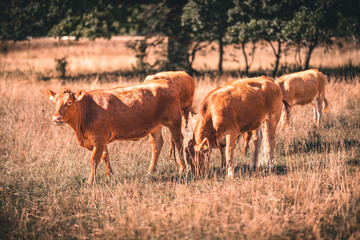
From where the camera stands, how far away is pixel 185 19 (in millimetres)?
13648

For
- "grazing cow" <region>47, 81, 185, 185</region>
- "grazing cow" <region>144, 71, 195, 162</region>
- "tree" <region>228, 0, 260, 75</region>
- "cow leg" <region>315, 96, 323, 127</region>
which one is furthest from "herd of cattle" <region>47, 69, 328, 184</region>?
"tree" <region>228, 0, 260, 75</region>

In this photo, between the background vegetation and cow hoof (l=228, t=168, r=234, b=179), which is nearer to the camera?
the background vegetation

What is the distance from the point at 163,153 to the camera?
282 inches

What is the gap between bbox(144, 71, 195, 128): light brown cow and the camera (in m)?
7.53

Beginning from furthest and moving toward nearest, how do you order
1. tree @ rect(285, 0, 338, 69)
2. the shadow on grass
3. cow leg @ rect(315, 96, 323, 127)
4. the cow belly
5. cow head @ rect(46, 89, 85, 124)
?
1. tree @ rect(285, 0, 338, 69)
2. cow leg @ rect(315, 96, 323, 127)
3. the shadow on grass
4. the cow belly
5. cow head @ rect(46, 89, 85, 124)

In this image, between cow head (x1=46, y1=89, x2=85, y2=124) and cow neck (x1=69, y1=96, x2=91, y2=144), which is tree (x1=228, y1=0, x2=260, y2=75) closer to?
cow neck (x1=69, y1=96, x2=91, y2=144)

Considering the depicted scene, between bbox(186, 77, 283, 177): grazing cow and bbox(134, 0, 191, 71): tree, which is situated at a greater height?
bbox(134, 0, 191, 71): tree

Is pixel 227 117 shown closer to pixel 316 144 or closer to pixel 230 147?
pixel 230 147

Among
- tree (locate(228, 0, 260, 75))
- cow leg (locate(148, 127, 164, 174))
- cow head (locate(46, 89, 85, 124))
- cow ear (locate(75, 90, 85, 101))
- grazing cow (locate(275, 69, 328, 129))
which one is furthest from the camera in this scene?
tree (locate(228, 0, 260, 75))

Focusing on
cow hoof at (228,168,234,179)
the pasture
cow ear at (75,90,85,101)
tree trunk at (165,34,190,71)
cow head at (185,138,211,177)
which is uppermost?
tree trunk at (165,34,190,71)

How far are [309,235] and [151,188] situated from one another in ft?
7.92

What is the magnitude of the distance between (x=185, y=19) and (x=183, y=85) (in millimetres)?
6792

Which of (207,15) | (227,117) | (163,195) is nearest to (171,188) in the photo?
(163,195)

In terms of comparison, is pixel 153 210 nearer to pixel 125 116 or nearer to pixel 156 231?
pixel 156 231
